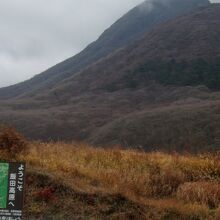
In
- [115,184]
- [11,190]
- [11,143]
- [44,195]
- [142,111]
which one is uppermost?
[142,111]

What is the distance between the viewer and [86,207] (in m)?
11.5

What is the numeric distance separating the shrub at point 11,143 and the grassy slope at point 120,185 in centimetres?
33

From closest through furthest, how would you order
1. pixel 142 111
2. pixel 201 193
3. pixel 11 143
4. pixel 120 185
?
pixel 201 193
pixel 120 185
pixel 11 143
pixel 142 111

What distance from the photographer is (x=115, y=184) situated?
41.8 ft

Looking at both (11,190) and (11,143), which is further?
(11,143)

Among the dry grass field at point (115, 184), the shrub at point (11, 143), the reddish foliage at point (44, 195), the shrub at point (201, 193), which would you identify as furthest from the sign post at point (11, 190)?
the shrub at point (11, 143)

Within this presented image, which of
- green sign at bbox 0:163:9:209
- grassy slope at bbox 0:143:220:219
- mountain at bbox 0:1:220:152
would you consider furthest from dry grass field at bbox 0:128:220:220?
mountain at bbox 0:1:220:152

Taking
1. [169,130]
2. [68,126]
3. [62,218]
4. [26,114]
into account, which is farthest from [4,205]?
[26,114]

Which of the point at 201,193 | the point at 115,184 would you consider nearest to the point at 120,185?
the point at 115,184

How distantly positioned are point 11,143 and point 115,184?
3144 millimetres

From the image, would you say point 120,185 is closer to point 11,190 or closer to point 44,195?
point 44,195

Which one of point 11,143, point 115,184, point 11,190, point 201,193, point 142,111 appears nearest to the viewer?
point 11,190

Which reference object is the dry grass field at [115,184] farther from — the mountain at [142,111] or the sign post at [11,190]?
the mountain at [142,111]

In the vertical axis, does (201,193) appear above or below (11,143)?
below
